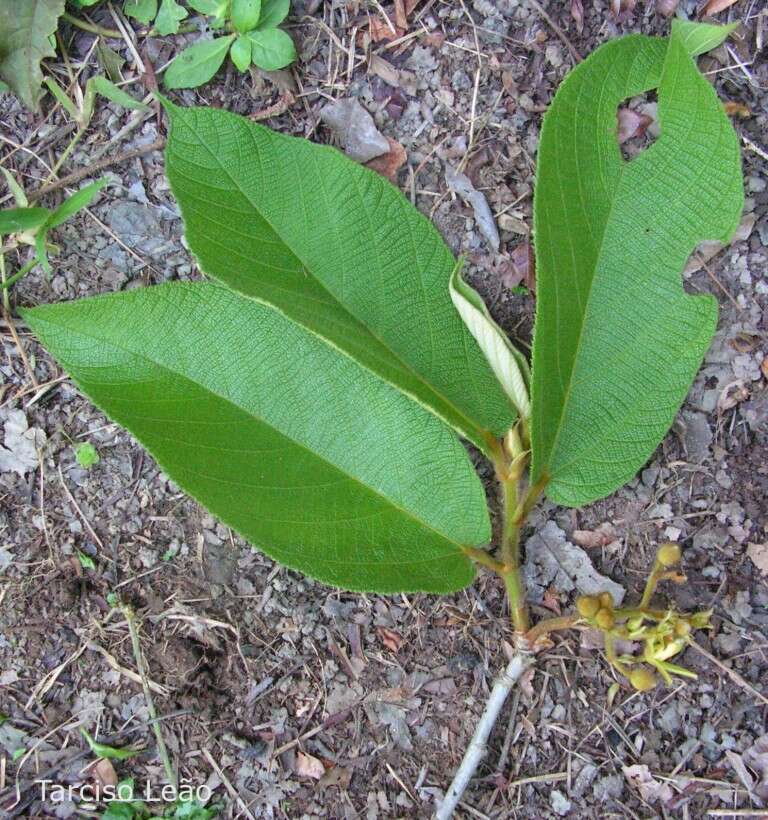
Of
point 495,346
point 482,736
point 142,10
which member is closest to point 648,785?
point 482,736

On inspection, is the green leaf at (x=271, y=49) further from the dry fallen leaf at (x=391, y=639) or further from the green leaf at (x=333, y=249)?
the dry fallen leaf at (x=391, y=639)

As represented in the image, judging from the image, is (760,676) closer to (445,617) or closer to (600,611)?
(600,611)

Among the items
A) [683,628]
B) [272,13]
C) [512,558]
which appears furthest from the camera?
[272,13]

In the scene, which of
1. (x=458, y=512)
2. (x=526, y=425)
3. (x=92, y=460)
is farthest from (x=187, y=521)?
(x=526, y=425)

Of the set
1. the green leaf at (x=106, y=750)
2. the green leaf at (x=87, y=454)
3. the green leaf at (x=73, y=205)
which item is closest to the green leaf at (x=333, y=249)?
the green leaf at (x=73, y=205)

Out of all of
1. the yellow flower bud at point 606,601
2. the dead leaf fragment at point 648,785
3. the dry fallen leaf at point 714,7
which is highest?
the dry fallen leaf at point 714,7

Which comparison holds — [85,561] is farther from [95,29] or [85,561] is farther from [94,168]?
[95,29]
